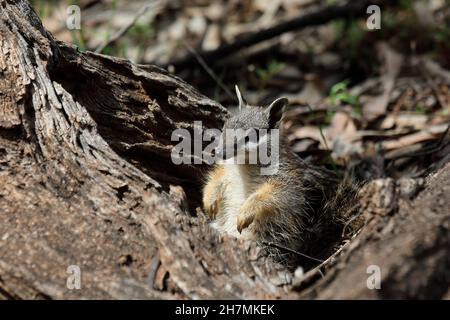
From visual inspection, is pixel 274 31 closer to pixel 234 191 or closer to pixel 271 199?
pixel 234 191

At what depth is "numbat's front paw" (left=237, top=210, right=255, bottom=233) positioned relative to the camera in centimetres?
524

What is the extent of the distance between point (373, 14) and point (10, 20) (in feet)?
18.5

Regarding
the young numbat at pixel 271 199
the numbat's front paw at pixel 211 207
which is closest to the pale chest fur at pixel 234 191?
the young numbat at pixel 271 199

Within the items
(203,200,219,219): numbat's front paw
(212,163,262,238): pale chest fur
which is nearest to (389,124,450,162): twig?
(212,163,262,238): pale chest fur

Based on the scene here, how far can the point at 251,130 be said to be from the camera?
17.4ft

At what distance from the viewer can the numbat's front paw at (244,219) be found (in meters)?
5.24

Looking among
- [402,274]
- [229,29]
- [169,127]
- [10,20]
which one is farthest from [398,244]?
[229,29]

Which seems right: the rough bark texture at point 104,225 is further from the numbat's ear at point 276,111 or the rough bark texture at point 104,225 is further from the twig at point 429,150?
the twig at point 429,150

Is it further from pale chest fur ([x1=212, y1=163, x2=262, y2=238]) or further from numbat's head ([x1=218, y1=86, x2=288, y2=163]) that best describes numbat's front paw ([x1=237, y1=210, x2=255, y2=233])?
numbat's head ([x1=218, y1=86, x2=288, y2=163])

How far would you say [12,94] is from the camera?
4570 mm

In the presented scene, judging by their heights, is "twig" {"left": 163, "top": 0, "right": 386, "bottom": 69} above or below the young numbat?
above

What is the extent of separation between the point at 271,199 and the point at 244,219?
31 cm
